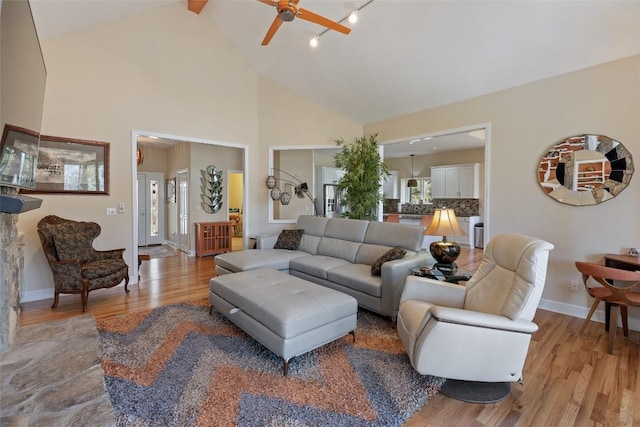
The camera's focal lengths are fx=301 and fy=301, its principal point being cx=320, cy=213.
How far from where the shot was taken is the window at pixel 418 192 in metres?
9.59

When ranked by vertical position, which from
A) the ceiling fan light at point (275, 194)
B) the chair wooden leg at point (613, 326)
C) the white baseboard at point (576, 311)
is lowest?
the white baseboard at point (576, 311)

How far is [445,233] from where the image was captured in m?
3.00

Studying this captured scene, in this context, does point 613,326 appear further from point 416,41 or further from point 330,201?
point 330,201

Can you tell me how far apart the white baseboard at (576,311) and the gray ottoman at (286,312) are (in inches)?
102

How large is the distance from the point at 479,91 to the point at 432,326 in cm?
356

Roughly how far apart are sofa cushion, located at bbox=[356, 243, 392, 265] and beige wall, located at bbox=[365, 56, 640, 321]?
5.22 feet

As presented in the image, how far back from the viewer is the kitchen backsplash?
8.46 meters

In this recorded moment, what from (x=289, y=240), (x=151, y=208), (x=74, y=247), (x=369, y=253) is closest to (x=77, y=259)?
(x=74, y=247)

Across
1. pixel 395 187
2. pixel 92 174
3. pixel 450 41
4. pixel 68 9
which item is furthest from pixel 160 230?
pixel 450 41

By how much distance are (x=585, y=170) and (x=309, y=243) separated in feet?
11.5

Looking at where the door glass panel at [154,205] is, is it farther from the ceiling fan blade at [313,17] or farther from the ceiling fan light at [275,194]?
the ceiling fan blade at [313,17]

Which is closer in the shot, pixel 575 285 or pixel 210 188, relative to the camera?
pixel 575 285

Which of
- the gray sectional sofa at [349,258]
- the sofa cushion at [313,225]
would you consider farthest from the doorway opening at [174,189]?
the gray sectional sofa at [349,258]

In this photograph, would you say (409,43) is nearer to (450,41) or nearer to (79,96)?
(450,41)
